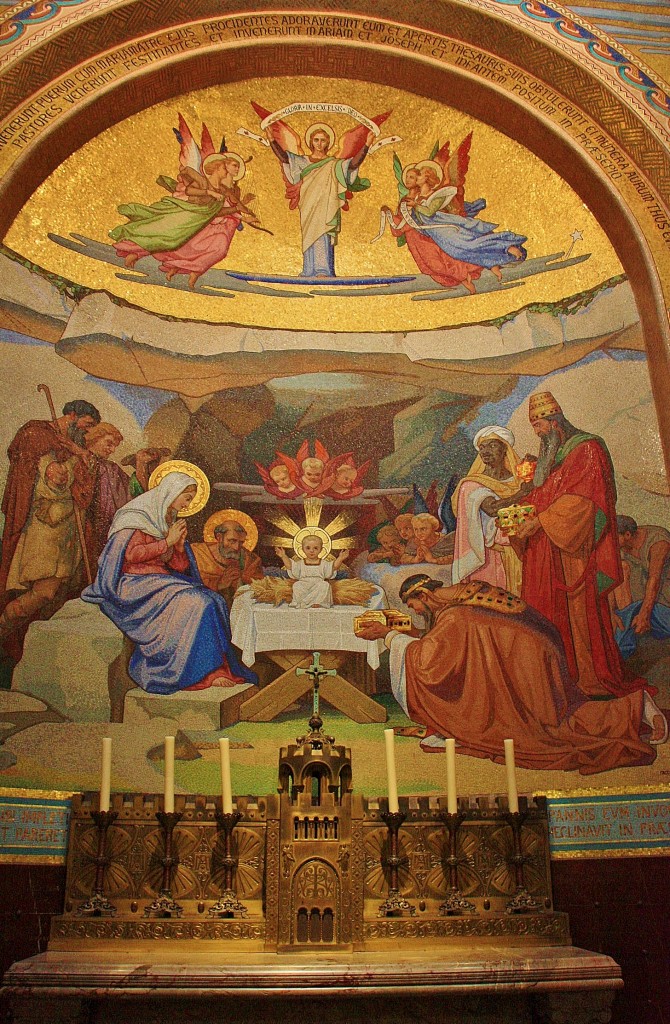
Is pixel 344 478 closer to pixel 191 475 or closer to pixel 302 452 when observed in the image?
pixel 302 452

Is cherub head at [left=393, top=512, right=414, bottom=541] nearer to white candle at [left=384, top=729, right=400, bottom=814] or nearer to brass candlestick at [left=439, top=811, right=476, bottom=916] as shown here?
white candle at [left=384, top=729, right=400, bottom=814]

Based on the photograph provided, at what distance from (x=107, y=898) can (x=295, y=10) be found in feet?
23.2

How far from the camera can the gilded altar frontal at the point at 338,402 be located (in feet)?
23.9

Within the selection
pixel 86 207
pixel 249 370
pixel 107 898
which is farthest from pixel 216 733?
pixel 86 207

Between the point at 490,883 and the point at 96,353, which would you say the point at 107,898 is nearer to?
the point at 490,883

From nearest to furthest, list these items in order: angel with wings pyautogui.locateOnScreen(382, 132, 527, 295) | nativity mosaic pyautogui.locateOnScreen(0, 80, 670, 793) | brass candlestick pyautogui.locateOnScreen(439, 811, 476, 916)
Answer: brass candlestick pyautogui.locateOnScreen(439, 811, 476, 916) < nativity mosaic pyautogui.locateOnScreen(0, 80, 670, 793) < angel with wings pyautogui.locateOnScreen(382, 132, 527, 295)

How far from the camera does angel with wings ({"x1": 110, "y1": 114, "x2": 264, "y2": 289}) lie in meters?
8.58

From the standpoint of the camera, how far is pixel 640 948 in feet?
21.3

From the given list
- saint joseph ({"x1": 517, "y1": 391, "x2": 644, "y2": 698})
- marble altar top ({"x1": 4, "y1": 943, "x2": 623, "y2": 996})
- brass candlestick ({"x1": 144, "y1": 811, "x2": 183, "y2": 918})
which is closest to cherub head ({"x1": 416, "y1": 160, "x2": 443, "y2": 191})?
saint joseph ({"x1": 517, "y1": 391, "x2": 644, "y2": 698})

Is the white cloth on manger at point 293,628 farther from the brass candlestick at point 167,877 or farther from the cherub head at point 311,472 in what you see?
the brass candlestick at point 167,877

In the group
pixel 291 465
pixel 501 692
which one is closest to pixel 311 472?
pixel 291 465

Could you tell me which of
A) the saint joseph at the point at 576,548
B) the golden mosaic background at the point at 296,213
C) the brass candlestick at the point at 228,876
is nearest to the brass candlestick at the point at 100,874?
the brass candlestick at the point at 228,876

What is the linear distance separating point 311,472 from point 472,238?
255cm

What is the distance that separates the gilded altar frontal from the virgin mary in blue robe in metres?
0.02
